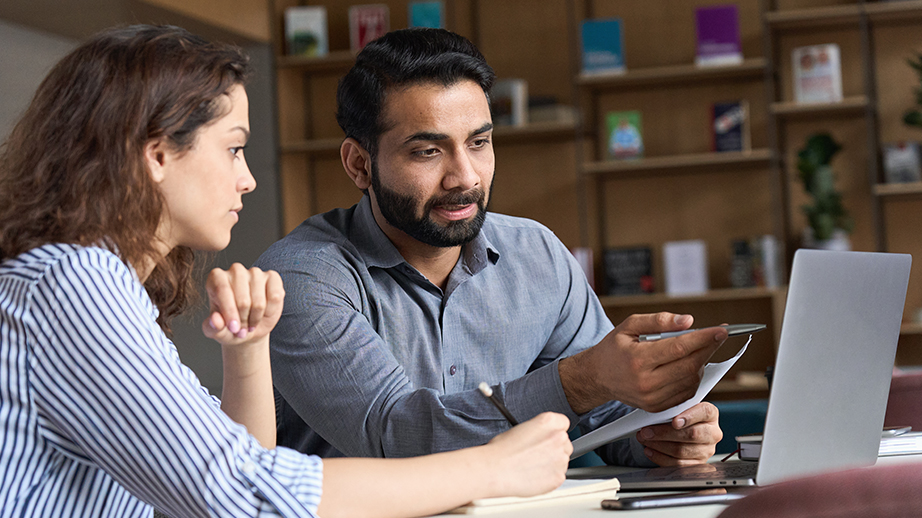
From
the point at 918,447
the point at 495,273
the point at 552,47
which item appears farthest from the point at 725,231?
the point at 918,447

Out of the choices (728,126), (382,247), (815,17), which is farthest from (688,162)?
(382,247)

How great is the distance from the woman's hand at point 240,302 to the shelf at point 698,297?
351 centimetres

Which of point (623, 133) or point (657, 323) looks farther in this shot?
point (623, 133)

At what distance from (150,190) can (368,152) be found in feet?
2.52

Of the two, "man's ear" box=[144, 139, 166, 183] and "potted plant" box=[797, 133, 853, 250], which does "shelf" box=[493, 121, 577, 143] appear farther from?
"man's ear" box=[144, 139, 166, 183]

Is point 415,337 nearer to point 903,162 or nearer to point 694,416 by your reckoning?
point 694,416

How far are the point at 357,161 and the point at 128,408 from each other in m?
1.00

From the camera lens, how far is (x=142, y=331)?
803mm

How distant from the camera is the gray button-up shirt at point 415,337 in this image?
1.23m

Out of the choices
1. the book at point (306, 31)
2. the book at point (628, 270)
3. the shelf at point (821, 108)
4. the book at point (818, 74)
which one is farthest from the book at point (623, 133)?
the book at point (306, 31)

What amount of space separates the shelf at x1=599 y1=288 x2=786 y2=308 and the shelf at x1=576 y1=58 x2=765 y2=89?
3.58ft

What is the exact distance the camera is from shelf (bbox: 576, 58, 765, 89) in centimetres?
428

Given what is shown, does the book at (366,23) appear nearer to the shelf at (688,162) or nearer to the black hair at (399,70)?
the shelf at (688,162)

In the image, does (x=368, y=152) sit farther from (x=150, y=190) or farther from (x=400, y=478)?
(x=400, y=478)
